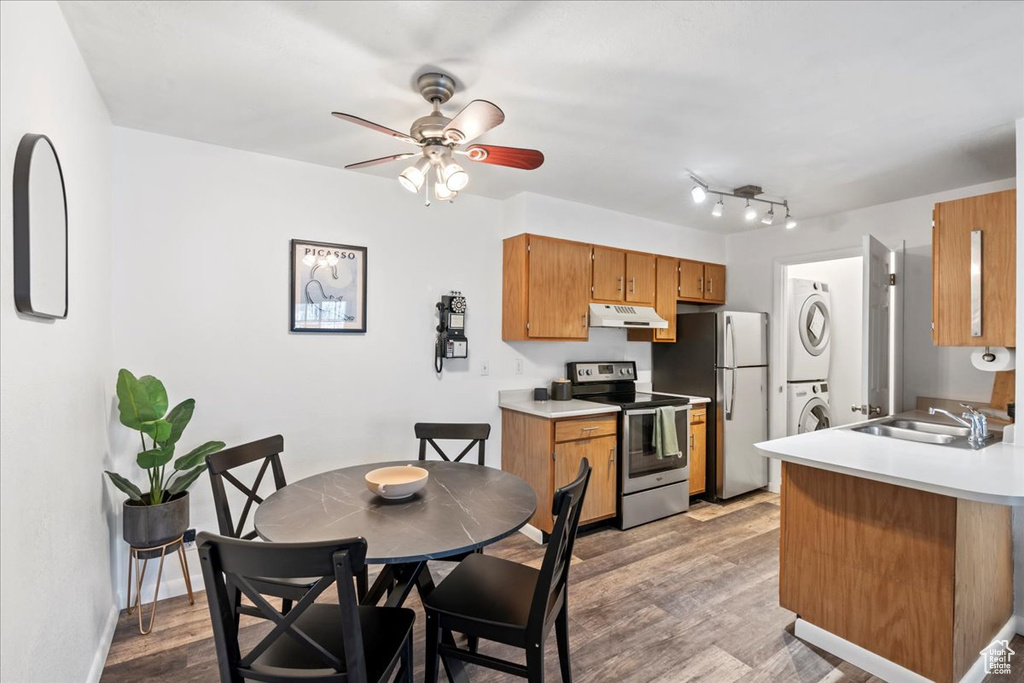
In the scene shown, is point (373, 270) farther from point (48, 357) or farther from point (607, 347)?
point (607, 347)

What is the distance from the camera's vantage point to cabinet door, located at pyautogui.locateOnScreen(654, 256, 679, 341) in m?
4.32

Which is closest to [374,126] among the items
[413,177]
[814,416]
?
[413,177]

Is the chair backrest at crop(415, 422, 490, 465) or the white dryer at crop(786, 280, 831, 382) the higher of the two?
the white dryer at crop(786, 280, 831, 382)

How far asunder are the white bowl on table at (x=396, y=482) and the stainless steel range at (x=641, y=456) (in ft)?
6.56

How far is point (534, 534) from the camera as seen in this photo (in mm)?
3418

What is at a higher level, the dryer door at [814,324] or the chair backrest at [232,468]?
the dryer door at [814,324]

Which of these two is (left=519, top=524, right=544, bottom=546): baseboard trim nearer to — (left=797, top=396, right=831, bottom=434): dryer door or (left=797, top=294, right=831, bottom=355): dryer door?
(left=797, top=396, right=831, bottom=434): dryer door

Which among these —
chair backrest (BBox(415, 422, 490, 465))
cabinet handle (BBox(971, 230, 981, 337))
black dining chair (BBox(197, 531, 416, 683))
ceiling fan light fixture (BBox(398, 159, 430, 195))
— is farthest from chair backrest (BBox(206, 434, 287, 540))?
cabinet handle (BBox(971, 230, 981, 337))

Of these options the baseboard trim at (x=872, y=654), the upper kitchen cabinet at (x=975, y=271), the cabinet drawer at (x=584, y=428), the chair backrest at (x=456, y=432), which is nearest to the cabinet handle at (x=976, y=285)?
the upper kitchen cabinet at (x=975, y=271)

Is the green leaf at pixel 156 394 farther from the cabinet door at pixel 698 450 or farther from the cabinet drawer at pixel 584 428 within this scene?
the cabinet door at pixel 698 450

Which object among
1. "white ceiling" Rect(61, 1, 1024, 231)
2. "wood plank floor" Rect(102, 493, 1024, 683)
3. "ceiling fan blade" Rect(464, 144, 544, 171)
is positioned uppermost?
"white ceiling" Rect(61, 1, 1024, 231)

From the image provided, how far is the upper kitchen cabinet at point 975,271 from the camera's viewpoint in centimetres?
240

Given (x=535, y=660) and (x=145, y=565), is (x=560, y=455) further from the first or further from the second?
(x=145, y=565)

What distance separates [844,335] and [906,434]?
8.69ft
